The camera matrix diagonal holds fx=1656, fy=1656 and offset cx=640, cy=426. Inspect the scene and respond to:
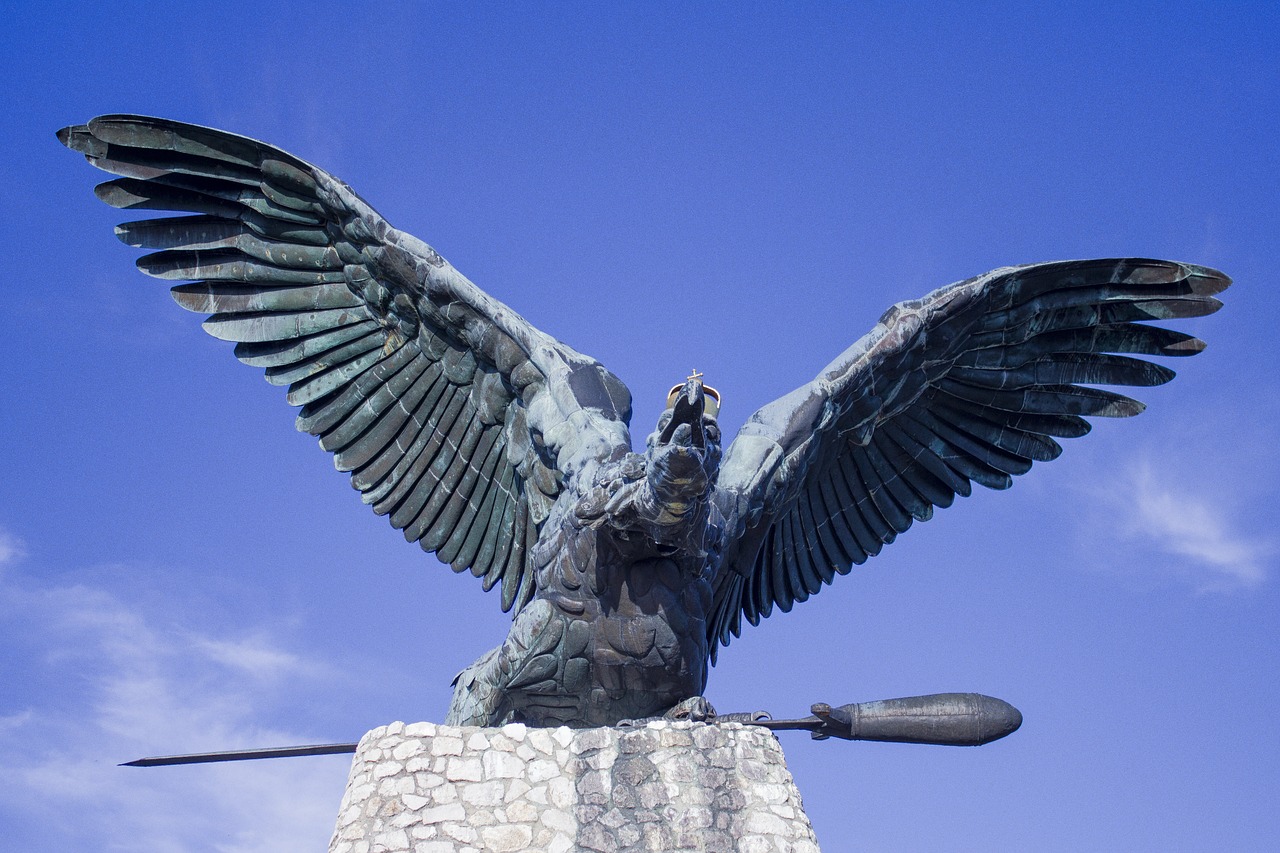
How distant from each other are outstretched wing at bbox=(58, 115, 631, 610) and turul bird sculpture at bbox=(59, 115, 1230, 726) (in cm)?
2

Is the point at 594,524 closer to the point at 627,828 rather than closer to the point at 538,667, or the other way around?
the point at 538,667

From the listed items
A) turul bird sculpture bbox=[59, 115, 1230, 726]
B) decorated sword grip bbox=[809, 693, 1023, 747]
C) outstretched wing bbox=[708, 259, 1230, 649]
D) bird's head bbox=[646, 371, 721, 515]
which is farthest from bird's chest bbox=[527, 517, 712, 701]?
outstretched wing bbox=[708, 259, 1230, 649]

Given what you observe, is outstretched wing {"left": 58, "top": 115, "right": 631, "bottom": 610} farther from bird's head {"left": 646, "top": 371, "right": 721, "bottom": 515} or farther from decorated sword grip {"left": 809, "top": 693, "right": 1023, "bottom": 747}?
decorated sword grip {"left": 809, "top": 693, "right": 1023, "bottom": 747}

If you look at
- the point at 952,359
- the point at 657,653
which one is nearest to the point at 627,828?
the point at 657,653

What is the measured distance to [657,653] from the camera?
9953 mm

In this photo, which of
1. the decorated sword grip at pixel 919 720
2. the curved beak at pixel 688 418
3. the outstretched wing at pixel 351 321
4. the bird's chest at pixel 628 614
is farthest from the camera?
the outstretched wing at pixel 351 321

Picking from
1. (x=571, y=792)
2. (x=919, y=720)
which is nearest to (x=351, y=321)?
(x=571, y=792)

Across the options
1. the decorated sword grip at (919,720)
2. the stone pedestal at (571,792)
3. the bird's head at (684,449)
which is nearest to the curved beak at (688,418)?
the bird's head at (684,449)

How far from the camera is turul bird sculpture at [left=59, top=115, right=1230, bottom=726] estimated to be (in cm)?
1003

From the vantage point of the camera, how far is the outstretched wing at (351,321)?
11422mm

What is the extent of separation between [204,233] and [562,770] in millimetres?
4991

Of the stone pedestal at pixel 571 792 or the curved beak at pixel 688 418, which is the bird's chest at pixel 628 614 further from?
the curved beak at pixel 688 418

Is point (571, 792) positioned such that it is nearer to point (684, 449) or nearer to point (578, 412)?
point (684, 449)

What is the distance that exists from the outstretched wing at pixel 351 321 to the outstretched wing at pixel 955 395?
72.5 inches
